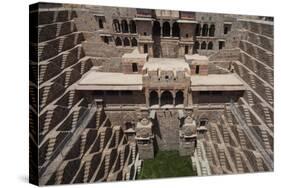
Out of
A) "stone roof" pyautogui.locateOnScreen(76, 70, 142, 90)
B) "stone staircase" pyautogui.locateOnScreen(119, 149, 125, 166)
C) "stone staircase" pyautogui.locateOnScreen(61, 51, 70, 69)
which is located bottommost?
"stone staircase" pyautogui.locateOnScreen(119, 149, 125, 166)

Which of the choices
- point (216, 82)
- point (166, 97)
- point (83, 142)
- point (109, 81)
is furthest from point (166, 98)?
point (83, 142)

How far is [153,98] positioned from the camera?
7.96 metres

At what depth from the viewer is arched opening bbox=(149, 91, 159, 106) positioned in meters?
7.93

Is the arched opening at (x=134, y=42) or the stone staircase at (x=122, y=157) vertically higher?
the arched opening at (x=134, y=42)

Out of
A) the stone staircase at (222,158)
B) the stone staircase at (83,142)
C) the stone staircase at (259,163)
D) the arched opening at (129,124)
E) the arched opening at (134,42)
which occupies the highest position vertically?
the arched opening at (134,42)

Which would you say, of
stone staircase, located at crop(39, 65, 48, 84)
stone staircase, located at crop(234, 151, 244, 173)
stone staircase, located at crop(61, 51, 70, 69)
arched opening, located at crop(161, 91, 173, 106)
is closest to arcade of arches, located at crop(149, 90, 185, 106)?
arched opening, located at crop(161, 91, 173, 106)

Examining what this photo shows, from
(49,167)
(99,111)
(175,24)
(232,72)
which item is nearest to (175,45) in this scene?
(175,24)

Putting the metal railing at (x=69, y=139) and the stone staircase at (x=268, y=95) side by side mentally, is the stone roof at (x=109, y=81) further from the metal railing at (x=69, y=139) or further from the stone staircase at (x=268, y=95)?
the stone staircase at (x=268, y=95)

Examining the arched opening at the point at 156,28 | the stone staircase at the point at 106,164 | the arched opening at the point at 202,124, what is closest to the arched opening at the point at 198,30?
the arched opening at the point at 156,28

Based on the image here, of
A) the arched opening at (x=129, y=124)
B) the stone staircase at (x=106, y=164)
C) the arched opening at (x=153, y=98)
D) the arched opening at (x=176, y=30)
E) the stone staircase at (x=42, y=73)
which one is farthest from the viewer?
the arched opening at (x=176, y=30)

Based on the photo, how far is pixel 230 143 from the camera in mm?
8359

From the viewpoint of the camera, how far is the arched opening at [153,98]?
793cm

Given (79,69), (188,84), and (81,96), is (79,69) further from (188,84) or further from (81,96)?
(188,84)

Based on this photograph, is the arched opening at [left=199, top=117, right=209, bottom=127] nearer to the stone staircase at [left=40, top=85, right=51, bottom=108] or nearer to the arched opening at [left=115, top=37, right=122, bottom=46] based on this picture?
the arched opening at [left=115, top=37, right=122, bottom=46]
